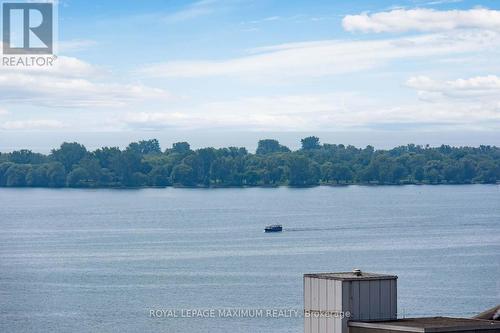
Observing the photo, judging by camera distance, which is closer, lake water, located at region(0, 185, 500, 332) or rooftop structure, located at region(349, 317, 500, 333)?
rooftop structure, located at region(349, 317, 500, 333)

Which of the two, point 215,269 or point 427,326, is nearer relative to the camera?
point 427,326

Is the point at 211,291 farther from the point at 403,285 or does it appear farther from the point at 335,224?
the point at 335,224

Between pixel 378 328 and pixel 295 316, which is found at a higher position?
pixel 378 328

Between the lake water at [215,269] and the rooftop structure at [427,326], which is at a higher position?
the rooftop structure at [427,326]

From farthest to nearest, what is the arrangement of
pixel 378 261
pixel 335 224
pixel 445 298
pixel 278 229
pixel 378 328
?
pixel 335 224 → pixel 278 229 → pixel 378 261 → pixel 445 298 → pixel 378 328

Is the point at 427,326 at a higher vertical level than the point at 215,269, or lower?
higher

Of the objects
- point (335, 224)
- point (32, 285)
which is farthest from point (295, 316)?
point (335, 224)

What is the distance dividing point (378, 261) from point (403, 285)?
21.9m

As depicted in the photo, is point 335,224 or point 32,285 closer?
point 32,285

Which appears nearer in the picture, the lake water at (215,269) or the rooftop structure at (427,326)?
the rooftop structure at (427,326)

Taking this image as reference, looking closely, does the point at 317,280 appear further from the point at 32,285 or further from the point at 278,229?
the point at 278,229

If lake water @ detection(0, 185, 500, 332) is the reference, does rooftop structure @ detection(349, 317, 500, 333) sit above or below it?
above

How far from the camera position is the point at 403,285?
98.9m

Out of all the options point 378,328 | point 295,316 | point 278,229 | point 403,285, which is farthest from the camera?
point 278,229
